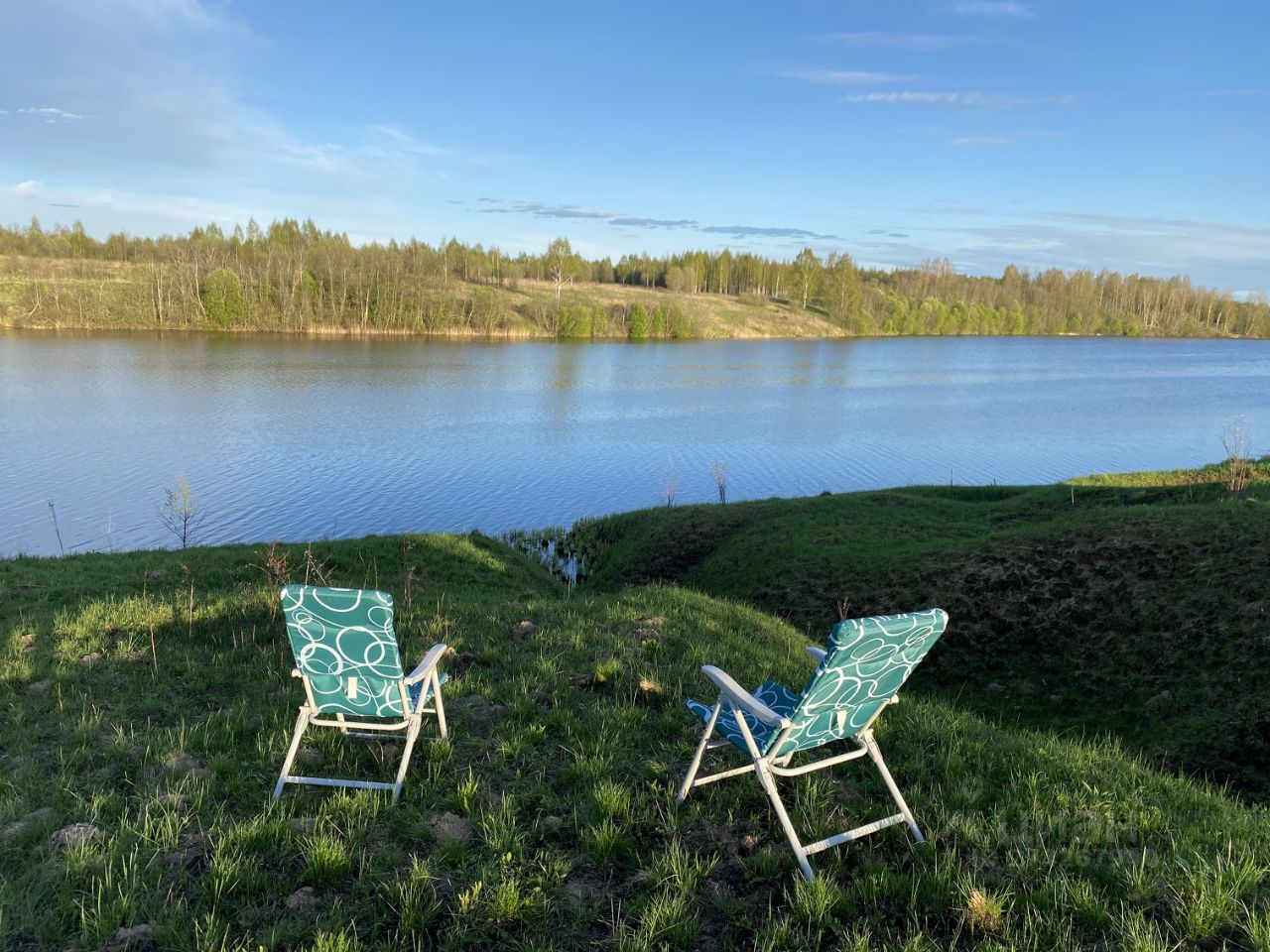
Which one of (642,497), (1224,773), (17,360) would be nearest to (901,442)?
(642,497)

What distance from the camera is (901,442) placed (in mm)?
36281

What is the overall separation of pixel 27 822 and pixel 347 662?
1.76 meters

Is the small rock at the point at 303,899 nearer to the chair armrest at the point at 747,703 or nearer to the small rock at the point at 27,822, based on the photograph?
the small rock at the point at 27,822

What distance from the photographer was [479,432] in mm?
35375

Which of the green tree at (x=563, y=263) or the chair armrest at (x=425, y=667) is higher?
the green tree at (x=563, y=263)

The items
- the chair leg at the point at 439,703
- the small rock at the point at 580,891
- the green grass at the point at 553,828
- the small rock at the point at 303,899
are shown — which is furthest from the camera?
the chair leg at the point at 439,703

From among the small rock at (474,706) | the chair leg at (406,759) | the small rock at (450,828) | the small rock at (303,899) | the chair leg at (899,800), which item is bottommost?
the small rock at (474,706)

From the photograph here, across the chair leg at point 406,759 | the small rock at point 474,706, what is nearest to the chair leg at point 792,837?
the chair leg at point 406,759

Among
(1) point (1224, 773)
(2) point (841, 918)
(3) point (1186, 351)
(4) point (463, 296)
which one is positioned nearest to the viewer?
(2) point (841, 918)

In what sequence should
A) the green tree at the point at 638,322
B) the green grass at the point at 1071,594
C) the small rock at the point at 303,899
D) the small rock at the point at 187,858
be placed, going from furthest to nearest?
the green tree at the point at 638,322 < the green grass at the point at 1071,594 < the small rock at the point at 187,858 < the small rock at the point at 303,899

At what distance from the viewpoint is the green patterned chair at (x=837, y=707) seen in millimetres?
3732

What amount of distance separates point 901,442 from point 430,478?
23.2 m

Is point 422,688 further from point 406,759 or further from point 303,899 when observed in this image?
point 303,899

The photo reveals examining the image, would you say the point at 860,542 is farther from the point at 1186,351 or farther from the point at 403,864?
the point at 1186,351
